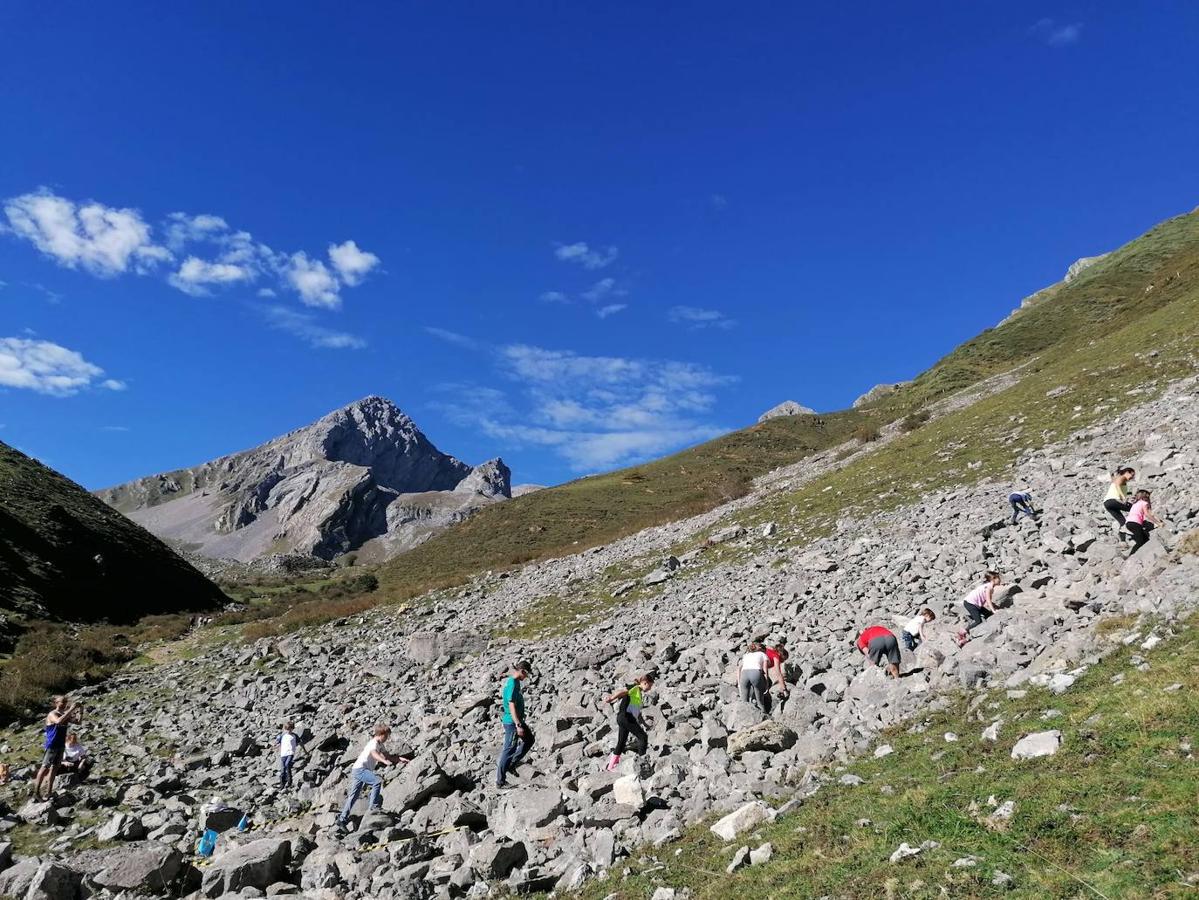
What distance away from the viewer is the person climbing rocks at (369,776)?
563 inches

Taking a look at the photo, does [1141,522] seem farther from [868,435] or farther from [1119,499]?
[868,435]

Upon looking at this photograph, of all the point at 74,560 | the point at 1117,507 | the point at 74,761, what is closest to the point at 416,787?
the point at 74,761

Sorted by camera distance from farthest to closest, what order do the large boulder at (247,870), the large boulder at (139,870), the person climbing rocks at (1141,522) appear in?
the person climbing rocks at (1141,522), the large boulder at (139,870), the large boulder at (247,870)

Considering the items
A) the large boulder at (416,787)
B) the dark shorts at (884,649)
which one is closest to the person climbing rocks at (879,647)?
the dark shorts at (884,649)

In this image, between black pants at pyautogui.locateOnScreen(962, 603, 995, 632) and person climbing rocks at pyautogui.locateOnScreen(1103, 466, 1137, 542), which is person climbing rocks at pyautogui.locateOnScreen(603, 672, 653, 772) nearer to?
black pants at pyautogui.locateOnScreen(962, 603, 995, 632)

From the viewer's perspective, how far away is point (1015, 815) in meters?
7.37

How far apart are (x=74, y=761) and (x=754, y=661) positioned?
69.1 ft

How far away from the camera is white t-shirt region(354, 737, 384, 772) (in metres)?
14.7

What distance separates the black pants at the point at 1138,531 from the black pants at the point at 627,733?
38.4 ft

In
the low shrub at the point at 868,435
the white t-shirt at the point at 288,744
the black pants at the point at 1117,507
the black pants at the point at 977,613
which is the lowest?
the white t-shirt at the point at 288,744

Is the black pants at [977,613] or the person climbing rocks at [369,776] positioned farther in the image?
the black pants at [977,613]

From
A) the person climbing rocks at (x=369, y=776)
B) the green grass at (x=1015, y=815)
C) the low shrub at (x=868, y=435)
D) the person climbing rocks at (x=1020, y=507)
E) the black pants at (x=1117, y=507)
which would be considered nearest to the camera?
the green grass at (x=1015, y=815)

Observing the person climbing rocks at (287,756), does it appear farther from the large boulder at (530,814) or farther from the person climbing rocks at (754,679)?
the person climbing rocks at (754,679)

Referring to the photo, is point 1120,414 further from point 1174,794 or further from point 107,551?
point 107,551
